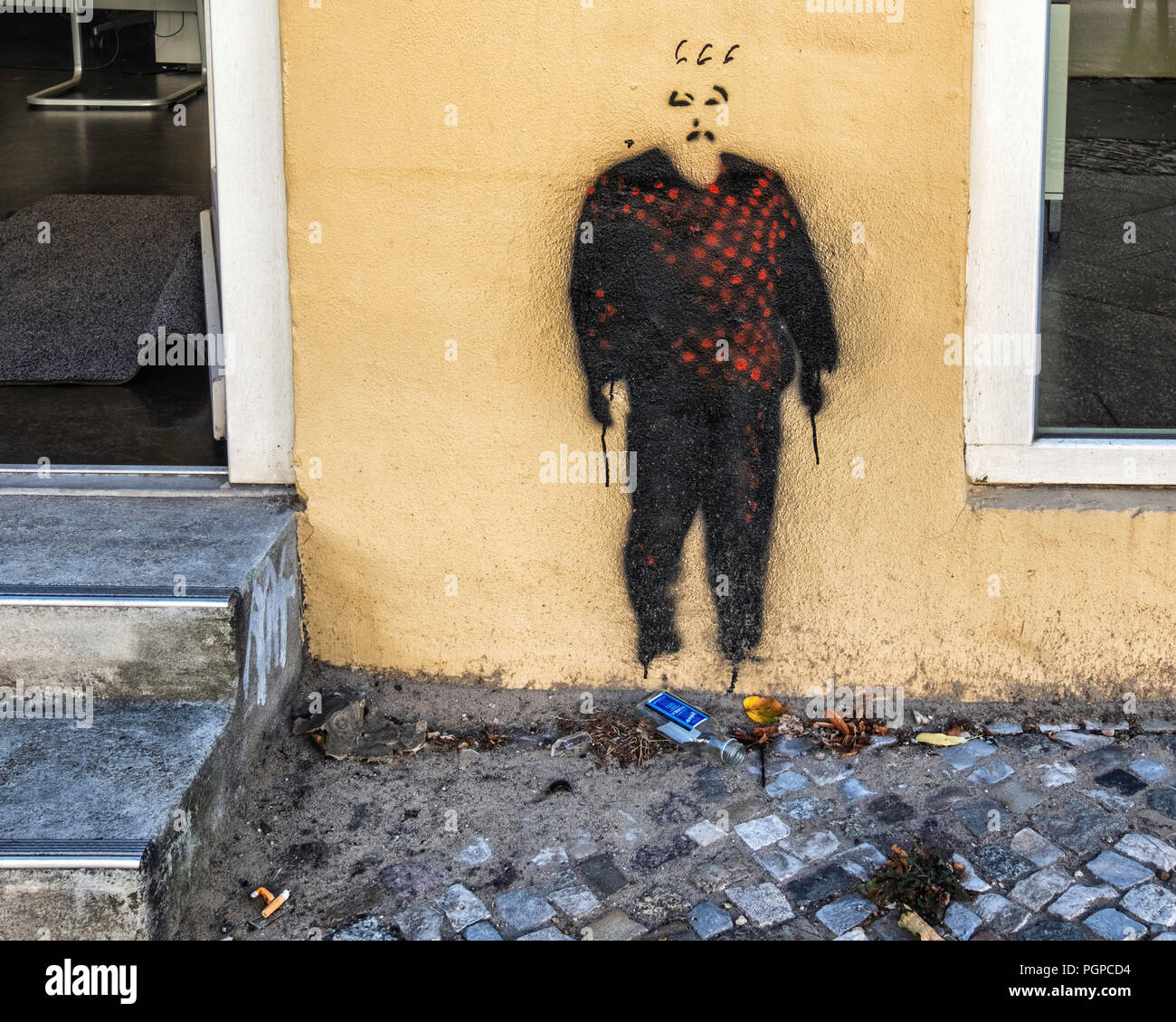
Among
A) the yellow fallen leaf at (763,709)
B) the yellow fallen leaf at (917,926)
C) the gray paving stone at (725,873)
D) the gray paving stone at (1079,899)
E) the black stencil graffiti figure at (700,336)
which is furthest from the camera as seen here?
the yellow fallen leaf at (763,709)

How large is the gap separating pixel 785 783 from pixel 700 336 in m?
1.30

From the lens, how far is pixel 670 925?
2.98m

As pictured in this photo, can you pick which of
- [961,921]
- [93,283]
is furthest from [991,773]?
[93,283]

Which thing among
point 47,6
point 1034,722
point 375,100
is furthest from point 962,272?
point 47,6

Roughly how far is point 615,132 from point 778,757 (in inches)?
73.0

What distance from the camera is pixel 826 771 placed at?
11.8 ft

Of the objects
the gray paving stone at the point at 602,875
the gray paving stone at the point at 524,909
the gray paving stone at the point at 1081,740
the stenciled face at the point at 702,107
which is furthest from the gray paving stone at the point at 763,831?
the stenciled face at the point at 702,107

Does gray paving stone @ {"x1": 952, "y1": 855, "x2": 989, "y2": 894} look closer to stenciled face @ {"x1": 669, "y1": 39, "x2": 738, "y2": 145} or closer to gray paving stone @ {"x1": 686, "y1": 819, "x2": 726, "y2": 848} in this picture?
gray paving stone @ {"x1": 686, "y1": 819, "x2": 726, "y2": 848}

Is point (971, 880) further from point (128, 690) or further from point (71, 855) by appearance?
point (128, 690)

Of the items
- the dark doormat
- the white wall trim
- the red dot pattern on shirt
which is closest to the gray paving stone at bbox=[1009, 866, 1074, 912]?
the red dot pattern on shirt

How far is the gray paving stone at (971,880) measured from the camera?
10.1 feet

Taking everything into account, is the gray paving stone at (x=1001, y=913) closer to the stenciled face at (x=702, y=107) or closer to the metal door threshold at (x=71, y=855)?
the metal door threshold at (x=71, y=855)

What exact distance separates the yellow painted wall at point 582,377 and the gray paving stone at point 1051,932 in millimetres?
963

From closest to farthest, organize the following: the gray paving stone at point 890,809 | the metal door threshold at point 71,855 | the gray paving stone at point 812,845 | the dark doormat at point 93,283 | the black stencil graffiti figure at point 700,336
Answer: the metal door threshold at point 71,855 → the gray paving stone at point 812,845 → the gray paving stone at point 890,809 → the black stencil graffiti figure at point 700,336 → the dark doormat at point 93,283
